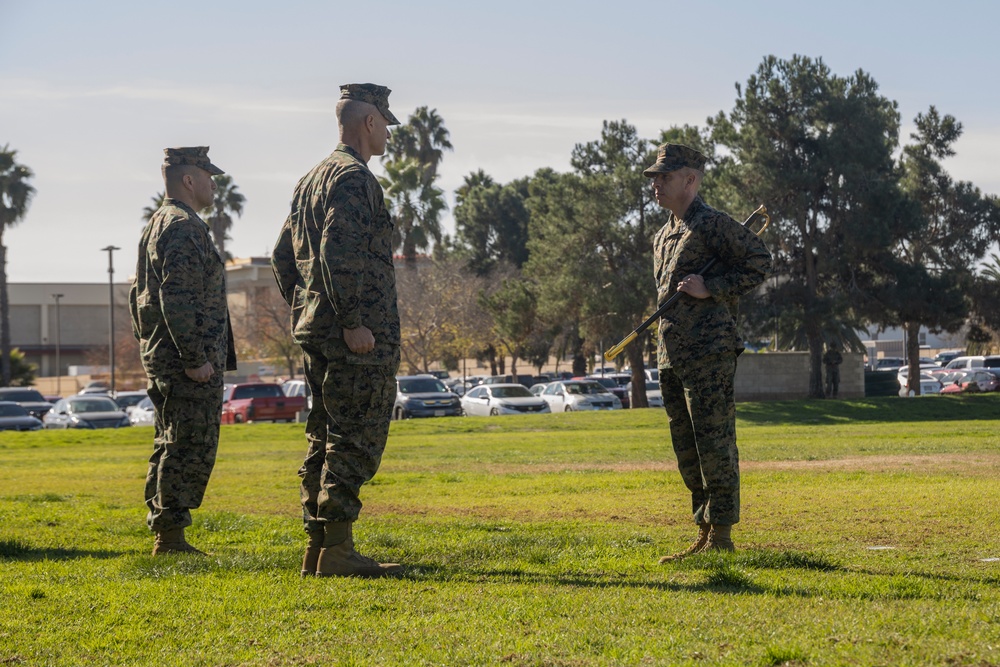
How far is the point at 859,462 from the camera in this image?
578 inches

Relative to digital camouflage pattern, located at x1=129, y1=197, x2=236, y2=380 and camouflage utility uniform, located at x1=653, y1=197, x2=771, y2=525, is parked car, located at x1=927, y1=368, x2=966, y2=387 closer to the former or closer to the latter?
camouflage utility uniform, located at x1=653, y1=197, x2=771, y2=525

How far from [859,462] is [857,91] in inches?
1168

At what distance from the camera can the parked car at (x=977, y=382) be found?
53.5 meters

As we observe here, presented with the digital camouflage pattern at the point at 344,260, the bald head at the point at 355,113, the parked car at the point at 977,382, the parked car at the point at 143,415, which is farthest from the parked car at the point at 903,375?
the digital camouflage pattern at the point at 344,260

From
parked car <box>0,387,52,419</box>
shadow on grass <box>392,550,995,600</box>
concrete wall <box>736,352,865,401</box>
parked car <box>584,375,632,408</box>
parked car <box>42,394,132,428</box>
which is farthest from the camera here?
parked car <box>584,375,632,408</box>

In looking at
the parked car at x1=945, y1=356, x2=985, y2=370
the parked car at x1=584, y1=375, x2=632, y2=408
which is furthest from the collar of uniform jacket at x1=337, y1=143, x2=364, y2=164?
the parked car at x1=945, y1=356, x2=985, y2=370

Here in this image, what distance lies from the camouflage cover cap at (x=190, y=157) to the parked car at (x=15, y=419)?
3374 centimetres

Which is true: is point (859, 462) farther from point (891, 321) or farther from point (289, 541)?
point (891, 321)

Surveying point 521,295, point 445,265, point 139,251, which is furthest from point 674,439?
point 445,265

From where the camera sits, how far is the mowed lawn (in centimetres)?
466

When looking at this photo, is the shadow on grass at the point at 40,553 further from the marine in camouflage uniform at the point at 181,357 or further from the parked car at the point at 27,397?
the parked car at the point at 27,397

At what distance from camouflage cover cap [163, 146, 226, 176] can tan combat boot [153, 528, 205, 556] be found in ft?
7.43

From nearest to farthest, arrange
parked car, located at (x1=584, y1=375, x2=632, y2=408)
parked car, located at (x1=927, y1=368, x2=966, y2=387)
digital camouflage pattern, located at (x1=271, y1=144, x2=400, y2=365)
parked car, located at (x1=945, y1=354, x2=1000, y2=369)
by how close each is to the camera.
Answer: digital camouflage pattern, located at (x1=271, y1=144, x2=400, y2=365) → parked car, located at (x1=584, y1=375, x2=632, y2=408) → parked car, located at (x1=927, y1=368, x2=966, y2=387) → parked car, located at (x1=945, y1=354, x2=1000, y2=369)

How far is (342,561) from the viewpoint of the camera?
6.35 m
